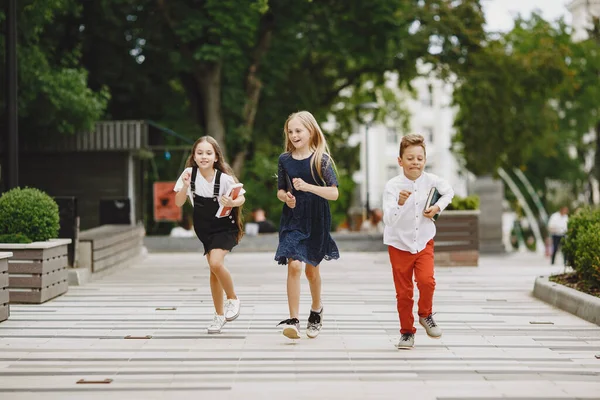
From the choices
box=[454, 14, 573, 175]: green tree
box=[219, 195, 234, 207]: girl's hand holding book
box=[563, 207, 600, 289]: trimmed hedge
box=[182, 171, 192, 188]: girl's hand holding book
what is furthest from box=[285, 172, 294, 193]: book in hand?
box=[454, 14, 573, 175]: green tree

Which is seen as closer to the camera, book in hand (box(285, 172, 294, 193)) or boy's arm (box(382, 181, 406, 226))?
boy's arm (box(382, 181, 406, 226))

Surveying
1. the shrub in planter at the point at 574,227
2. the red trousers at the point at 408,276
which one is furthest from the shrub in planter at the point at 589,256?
the red trousers at the point at 408,276

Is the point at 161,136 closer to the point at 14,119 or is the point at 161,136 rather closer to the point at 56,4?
the point at 56,4

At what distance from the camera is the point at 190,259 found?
24.2 metres

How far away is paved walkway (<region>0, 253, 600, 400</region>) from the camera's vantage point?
7062 mm

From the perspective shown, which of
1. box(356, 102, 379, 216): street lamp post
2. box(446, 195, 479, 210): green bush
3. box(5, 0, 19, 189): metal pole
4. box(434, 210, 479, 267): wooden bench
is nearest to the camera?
box(5, 0, 19, 189): metal pole

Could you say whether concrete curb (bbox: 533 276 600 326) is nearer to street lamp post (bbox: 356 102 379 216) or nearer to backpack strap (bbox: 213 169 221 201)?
backpack strap (bbox: 213 169 221 201)

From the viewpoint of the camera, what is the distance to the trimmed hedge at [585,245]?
12031 millimetres

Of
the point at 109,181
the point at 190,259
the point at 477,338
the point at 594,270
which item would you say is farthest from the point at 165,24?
the point at 477,338

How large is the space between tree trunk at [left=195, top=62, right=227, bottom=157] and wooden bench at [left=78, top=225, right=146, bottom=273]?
30.1ft

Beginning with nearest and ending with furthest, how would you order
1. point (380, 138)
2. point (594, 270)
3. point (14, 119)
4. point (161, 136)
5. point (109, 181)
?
point (594, 270)
point (14, 119)
point (109, 181)
point (161, 136)
point (380, 138)

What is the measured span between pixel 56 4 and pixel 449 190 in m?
13.6

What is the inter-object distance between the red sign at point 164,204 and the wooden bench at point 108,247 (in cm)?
672

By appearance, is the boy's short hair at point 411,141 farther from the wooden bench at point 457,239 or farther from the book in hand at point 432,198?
the wooden bench at point 457,239
